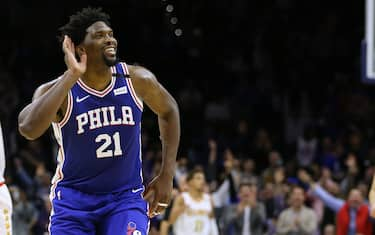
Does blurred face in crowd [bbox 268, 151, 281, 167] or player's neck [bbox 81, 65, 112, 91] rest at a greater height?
player's neck [bbox 81, 65, 112, 91]

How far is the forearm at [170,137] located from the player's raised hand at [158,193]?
64mm

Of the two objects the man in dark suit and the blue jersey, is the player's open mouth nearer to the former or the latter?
the blue jersey

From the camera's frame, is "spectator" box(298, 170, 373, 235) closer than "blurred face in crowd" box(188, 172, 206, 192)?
No

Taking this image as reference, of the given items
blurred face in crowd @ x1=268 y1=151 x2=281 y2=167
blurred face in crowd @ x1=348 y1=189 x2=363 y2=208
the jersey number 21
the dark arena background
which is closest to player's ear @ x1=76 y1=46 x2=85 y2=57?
the jersey number 21

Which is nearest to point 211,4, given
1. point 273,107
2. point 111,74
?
point 273,107

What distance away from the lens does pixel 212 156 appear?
14.8 meters

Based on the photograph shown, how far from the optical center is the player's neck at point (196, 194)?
12.1 m

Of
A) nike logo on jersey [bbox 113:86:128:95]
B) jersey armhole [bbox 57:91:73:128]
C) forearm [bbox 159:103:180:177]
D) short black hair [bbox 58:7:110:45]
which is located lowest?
forearm [bbox 159:103:180:177]

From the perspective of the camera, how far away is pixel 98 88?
18.8 feet

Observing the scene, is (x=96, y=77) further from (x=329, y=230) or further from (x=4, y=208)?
(x=329, y=230)

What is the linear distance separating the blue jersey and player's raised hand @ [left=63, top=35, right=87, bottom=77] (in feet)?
0.95

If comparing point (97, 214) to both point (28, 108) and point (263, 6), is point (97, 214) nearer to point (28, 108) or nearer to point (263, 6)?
point (28, 108)

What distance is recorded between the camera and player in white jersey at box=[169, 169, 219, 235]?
471 inches

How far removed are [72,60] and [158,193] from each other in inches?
44.9
